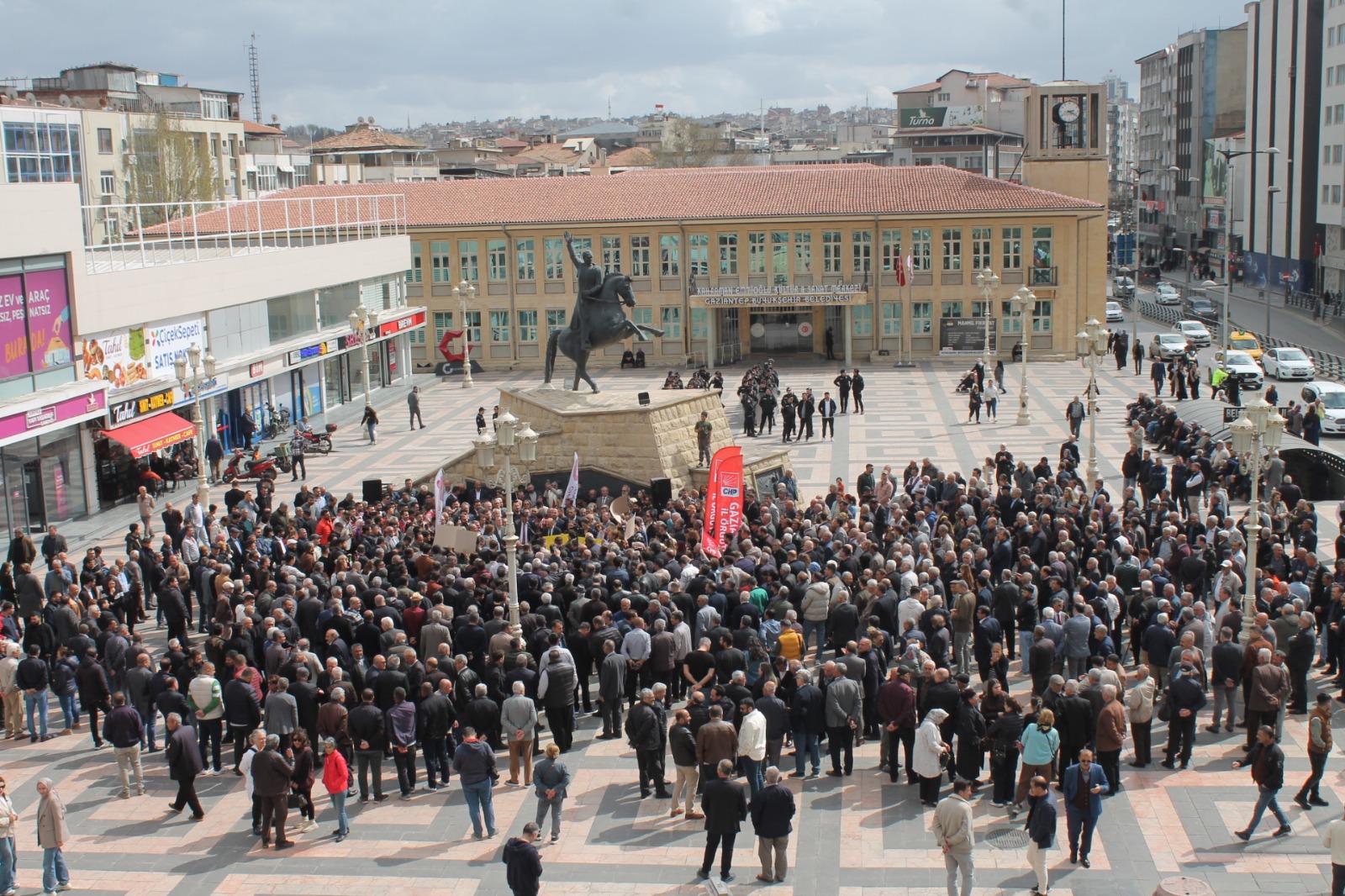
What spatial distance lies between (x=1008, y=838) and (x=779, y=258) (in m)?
44.3

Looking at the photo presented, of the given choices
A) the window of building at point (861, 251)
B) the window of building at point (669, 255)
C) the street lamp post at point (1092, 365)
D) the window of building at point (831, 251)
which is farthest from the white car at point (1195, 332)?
the street lamp post at point (1092, 365)

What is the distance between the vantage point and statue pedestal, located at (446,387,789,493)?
29.9 metres

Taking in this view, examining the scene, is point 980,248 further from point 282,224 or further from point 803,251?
point 282,224

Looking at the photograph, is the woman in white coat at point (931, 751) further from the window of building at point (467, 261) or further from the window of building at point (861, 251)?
the window of building at point (467, 261)

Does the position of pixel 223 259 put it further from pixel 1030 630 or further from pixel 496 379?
pixel 1030 630

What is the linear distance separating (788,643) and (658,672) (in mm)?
1619

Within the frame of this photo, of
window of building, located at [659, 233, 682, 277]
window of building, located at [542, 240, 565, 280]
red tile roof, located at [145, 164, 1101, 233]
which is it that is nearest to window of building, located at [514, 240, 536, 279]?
window of building, located at [542, 240, 565, 280]

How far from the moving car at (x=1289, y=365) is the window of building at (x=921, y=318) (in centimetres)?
1223

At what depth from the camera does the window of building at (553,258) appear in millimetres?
57375

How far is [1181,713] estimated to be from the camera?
50.5 feet

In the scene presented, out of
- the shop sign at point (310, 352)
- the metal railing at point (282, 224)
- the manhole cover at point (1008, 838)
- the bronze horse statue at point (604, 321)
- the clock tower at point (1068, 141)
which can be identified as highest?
the clock tower at point (1068, 141)

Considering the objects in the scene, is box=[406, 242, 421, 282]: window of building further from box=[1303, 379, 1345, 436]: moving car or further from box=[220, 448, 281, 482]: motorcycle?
box=[1303, 379, 1345, 436]: moving car

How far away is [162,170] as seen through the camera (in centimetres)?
7381

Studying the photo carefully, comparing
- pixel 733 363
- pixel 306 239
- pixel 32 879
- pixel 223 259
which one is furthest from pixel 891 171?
pixel 32 879
